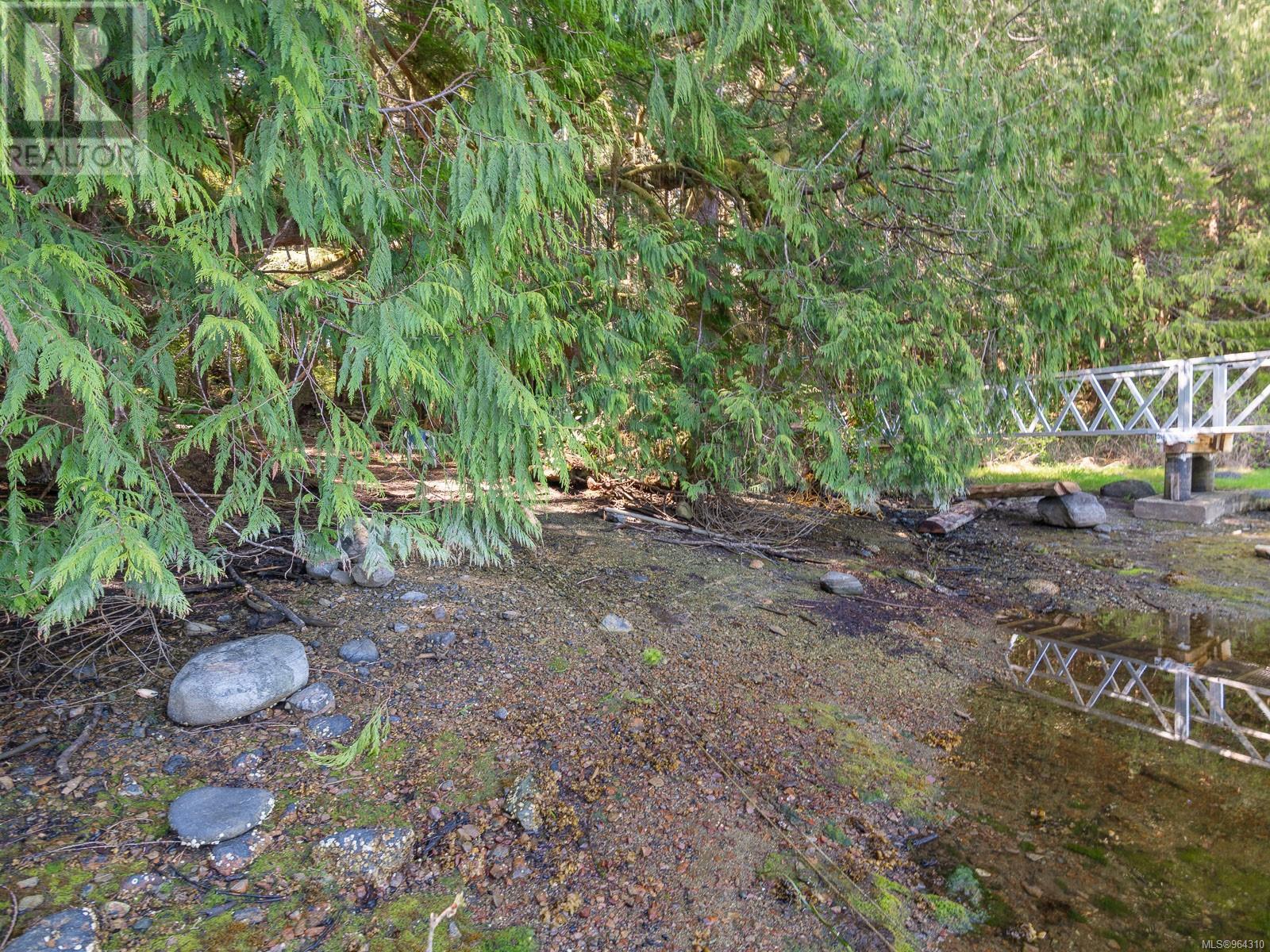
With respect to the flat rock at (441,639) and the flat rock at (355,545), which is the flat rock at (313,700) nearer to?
the flat rock at (441,639)

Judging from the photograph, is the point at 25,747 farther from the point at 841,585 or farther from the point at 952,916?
the point at 841,585

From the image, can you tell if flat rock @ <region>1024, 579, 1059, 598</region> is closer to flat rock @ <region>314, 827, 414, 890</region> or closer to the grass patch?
the grass patch

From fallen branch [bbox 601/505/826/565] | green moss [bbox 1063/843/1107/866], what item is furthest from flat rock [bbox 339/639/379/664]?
fallen branch [bbox 601/505/826/565]

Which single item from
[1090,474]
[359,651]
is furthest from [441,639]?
[1090,474]

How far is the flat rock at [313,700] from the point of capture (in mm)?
2883

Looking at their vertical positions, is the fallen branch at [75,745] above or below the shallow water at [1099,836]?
above

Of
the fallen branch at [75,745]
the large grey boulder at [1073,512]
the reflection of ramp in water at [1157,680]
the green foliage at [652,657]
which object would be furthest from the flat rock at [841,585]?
the large grey boulder at [1073,512]

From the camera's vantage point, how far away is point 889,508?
30.7ft

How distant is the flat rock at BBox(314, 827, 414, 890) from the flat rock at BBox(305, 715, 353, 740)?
56 centimetres

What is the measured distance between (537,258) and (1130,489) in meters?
10.0

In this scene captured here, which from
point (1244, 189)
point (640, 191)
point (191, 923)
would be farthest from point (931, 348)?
point (1244, 189)

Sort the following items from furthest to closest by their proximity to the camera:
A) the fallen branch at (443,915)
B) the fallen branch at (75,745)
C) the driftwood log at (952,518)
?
the driftwood log at (952,518)
the fallen branch at (75,745)
the fallen branch at (443,915)

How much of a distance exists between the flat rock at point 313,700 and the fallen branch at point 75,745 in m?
0.65

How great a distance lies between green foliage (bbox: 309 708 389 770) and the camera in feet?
8.56
